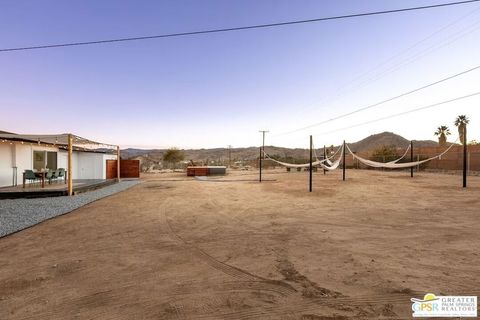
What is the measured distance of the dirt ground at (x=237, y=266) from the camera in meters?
2.35

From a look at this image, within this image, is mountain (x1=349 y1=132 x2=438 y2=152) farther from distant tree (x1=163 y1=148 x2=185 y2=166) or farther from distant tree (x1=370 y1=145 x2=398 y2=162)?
distant tree (x1=163 y1=148 x2=185 y2=166)

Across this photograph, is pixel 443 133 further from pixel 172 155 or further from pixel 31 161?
pixel 31 161

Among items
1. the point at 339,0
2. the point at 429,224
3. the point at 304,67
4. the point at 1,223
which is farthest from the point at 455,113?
the point at 1,223

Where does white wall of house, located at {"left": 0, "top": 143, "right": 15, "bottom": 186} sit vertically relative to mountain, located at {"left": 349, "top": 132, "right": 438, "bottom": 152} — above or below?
below

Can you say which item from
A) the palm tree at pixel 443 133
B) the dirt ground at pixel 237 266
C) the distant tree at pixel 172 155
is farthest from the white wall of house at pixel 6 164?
the palm tree at pixel 443 133

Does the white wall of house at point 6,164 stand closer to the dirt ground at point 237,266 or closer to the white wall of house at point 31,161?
the white wall of house at point 31,161

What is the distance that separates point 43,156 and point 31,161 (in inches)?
41.0

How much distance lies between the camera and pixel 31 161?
13219 millimetres

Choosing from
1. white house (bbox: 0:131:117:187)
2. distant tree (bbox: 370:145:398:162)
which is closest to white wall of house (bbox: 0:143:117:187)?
white house (bbox: 0:131:117:187)

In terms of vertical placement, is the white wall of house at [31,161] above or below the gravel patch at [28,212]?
above

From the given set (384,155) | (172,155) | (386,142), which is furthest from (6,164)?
(386,142)
